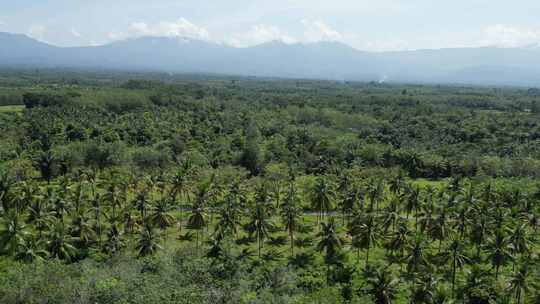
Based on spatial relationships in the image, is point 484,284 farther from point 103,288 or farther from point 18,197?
point 18,197

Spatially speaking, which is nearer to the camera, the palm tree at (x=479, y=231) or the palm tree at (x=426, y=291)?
the palm tree at (x=426, y=291)

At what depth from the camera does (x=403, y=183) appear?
196ft

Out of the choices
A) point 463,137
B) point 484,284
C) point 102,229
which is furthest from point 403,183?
point 463,137

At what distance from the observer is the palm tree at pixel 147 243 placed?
136 ft

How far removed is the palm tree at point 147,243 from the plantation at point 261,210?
0.18 m

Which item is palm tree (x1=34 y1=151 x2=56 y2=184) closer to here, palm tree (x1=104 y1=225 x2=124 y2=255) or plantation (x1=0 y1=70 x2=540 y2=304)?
plantation (x1=0 y1=70 x2=540 y2=304)

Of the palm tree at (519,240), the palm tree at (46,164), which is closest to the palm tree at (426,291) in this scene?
the palm tree at (519,240)

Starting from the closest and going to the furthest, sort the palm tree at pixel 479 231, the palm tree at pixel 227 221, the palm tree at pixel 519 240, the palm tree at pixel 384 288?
the palm tree at pixel 384 288, the palm tree at pixel 519 240, the palm tree at pixel 479 231, the palm tree at pixel 227 221

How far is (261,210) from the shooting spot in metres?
45.1

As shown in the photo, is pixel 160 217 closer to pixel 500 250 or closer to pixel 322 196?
pixel 322 196

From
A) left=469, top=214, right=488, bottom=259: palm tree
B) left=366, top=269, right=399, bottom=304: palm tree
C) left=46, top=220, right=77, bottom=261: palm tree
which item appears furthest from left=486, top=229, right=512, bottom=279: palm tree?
left=46, top=220, right=77, bottom=261: palm tree

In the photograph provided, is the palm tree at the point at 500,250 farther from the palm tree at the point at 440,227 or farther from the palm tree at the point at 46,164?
the palm tree at the point at 46,164

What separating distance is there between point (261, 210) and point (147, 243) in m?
11.7

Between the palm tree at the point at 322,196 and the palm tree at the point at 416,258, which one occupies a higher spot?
the palm tree at the point at 322,196
